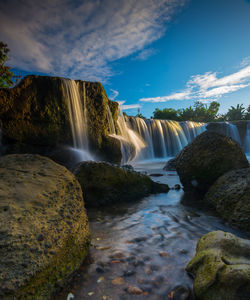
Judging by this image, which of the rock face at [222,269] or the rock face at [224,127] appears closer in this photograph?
the rock face at [222,269]

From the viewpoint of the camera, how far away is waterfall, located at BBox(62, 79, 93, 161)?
10344 mm

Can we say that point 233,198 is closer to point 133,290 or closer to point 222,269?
point 222,269

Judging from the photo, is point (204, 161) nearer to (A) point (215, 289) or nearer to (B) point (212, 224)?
(B) point (212, 224)

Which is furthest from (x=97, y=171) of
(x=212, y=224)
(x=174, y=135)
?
(x=174, y=135)

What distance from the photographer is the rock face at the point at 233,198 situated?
3.07m

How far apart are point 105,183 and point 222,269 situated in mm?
3236

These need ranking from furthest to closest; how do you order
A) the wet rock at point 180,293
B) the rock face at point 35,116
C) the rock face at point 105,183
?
the rock face at point 35,116 < the rock face at point 105,183 < the wet rock at point 180,293

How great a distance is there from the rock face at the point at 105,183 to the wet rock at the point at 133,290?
2721mm

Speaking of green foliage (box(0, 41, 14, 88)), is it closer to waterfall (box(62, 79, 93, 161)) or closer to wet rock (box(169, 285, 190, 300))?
waterfall (box(62, 79, 93, 161))

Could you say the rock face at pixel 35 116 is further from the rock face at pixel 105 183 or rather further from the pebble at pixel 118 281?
the pebble at pixel 118 281

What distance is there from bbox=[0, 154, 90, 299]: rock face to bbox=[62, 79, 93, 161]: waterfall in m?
7.77

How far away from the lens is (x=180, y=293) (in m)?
1.64

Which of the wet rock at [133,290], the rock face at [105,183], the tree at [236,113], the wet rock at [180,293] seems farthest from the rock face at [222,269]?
the tree at [236,113]

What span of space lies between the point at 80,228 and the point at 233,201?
9.19 ft
